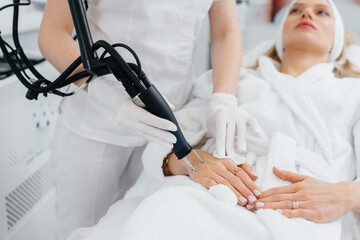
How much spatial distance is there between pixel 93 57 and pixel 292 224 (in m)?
0.61

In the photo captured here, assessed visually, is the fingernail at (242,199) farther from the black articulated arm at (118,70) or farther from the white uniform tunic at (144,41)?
the white uniform tunic at (144,41)

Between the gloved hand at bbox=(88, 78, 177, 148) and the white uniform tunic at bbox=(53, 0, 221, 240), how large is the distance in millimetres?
189

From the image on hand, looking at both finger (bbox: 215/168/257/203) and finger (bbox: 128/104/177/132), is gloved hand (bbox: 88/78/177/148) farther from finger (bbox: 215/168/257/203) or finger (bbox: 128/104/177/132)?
finger (bbox: 215/168/257/203)

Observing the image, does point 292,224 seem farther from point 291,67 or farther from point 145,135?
point 291,67

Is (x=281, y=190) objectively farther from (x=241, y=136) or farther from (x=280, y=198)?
(x=241, y=136)

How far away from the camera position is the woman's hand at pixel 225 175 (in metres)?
0.93

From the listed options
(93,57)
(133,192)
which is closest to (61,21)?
(93,57)

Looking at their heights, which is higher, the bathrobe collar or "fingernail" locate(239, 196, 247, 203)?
"fingernail" locate(239, 196, 247, 203)

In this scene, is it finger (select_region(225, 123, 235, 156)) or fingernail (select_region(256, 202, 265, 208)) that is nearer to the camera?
fingernail (select_region(256, 202, 265, 208))

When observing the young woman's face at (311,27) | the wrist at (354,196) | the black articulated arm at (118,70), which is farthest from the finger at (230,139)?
the young woman's face at (311,27)

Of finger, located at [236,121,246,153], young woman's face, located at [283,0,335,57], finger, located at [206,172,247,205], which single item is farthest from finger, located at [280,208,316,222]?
young woman's face, located at [283,0,335,57]

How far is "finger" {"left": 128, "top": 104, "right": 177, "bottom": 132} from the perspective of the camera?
2.73 feet

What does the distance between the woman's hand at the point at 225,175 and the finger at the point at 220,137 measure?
0.02m

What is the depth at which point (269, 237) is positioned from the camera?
82cm
